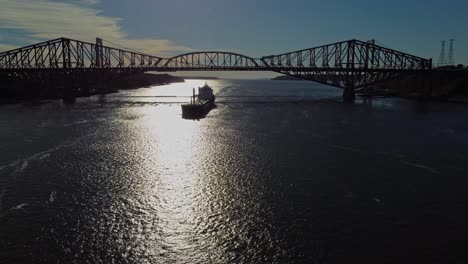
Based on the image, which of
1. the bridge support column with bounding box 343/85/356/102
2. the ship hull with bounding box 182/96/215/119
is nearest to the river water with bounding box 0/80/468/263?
the ship hull with bounding box 182/96/215/119

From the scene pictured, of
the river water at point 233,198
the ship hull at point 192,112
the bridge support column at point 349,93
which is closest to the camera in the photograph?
the river water at point 233,198

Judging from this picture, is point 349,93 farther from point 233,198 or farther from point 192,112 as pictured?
point 233,198

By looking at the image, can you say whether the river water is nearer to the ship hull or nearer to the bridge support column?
the ship hull

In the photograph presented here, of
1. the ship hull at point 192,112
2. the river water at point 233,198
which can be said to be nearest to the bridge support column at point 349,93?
the ship hull at point 192,112

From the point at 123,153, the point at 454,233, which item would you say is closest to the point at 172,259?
the point at 454,233

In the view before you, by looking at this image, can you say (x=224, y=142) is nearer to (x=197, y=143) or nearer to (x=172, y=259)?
(x=197, y=143)

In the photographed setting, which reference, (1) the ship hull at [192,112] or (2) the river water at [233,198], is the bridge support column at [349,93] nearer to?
(1) the ship hull at [192,112]

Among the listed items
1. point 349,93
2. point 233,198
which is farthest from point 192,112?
point 349,93

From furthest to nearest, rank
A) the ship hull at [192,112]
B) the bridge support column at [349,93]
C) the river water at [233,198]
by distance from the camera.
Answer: the bridge support column at [349,93] → the ship hull at [192,112] → the river water at [233,198]
